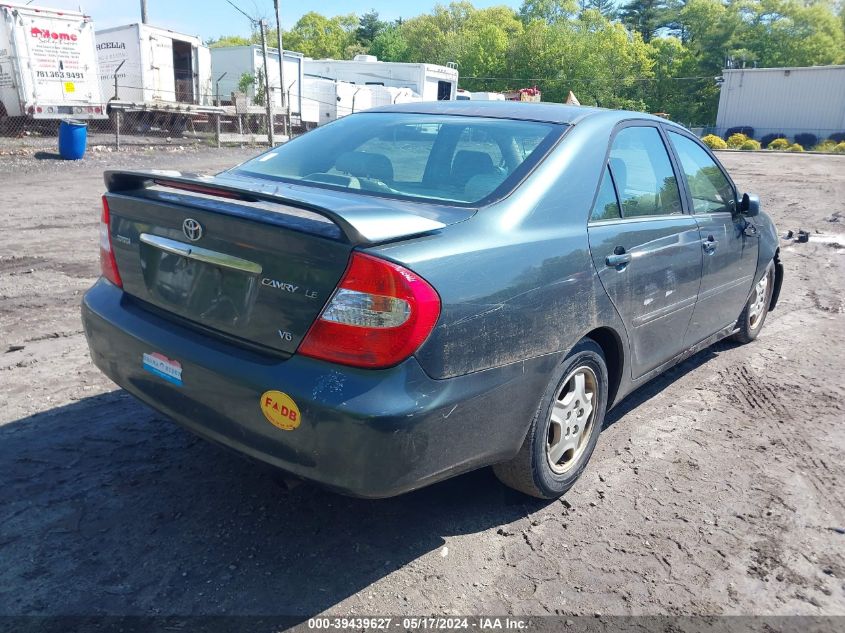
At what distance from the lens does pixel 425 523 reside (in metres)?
2.94

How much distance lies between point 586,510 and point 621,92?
227ft

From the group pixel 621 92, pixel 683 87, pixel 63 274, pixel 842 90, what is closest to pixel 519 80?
pixel 621 92

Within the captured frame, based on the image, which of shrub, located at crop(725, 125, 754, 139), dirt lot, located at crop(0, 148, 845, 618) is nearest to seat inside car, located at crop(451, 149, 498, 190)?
dirt lot, located at crop(0, 148, 845, 618)

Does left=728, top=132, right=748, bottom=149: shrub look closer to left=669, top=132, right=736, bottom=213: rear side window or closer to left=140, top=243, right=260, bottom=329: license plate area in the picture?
left=669, top=132, right=736, bottom=213: rear side window

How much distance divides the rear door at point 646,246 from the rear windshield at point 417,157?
435 mm

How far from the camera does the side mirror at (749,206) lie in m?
4.50

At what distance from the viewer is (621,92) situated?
65750 millimetres

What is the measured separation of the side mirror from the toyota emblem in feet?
11.7

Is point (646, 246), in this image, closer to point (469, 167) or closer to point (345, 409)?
point (469, 167)

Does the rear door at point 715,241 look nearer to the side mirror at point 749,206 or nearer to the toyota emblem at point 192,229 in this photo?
the side mirror at point 749,206

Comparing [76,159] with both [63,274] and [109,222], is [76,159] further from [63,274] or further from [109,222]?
[109,222]

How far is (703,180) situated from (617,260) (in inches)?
62.4

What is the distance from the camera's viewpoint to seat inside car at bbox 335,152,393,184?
323 centimetres

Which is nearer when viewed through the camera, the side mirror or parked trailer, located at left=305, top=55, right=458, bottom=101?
the side mirror
